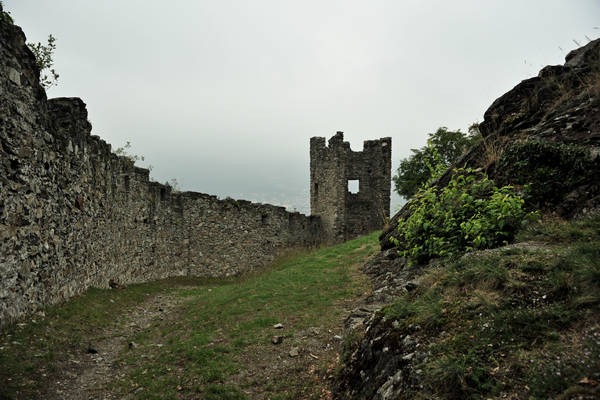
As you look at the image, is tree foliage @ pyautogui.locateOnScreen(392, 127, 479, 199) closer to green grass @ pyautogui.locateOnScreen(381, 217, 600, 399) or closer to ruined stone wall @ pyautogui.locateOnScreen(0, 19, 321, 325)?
ruined stone wall @ pyautogui.locateOnScreen(0, 19, 321, 325)

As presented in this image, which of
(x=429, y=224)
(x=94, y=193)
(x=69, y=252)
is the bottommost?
(x=69, y=252)

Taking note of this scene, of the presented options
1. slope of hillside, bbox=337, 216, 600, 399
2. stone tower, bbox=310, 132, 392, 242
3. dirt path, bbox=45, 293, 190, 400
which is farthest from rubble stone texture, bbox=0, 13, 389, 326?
stone tower, bbox=310, 132, 392, 242

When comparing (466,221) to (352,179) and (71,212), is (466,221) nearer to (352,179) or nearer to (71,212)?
(71,212)

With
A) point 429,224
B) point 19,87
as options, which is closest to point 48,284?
point 19,87

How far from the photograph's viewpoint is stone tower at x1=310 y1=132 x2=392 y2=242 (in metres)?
26.1

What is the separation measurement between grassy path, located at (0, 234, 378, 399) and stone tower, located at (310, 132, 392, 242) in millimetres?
16252

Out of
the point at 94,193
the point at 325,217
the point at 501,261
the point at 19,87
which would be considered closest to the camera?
the point at 501,261

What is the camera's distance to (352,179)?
87.7ft

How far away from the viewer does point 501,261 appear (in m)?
3.71

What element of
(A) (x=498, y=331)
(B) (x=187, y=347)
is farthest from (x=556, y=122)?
(B) (x=187, y=347)

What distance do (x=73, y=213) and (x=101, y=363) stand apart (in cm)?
417

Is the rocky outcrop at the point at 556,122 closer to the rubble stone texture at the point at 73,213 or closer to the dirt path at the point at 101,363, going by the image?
the dirt path at the point at 101,363

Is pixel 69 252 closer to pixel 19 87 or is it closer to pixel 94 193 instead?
pixel 94 193

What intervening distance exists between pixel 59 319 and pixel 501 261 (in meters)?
7.99
